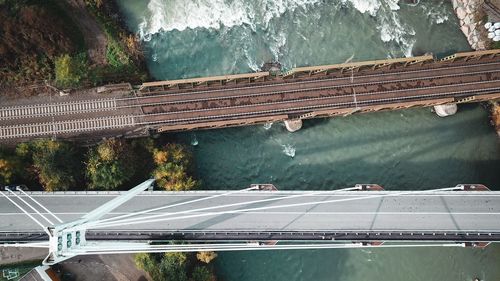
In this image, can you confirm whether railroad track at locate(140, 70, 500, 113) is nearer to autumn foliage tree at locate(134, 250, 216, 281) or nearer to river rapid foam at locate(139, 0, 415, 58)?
river rapid foam at locate(139, 0, 415, 58)

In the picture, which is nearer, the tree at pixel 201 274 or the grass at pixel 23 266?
the grass at pixel 23 266

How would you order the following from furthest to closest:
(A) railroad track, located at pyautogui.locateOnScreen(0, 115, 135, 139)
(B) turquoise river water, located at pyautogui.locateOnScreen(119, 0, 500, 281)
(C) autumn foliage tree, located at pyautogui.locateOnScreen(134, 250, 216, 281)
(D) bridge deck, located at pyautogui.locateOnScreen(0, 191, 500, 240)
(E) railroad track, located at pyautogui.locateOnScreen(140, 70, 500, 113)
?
1. (B) turquoise river water, located at pyautogui.locateOnScreen(119, 0, 500, 281)
2. (E) railroad track, located at pyautogui.locateOnScreen(140, 70, 500, 113)
3. (A) railroad track, located at pyautogui.locateOnScreen(0, 115, 135, 139)
4. (D) bridge deck, located at pyautogui.locateOnScreen(0, 191, 500, 240)
5. (C) autumn foliage tree, located at pyautogui.locateOnScreen(134, 250, 216, 281)

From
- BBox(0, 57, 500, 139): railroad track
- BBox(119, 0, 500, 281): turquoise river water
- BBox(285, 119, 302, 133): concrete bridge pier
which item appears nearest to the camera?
BBox(0, 57, 500, 139): railroad track

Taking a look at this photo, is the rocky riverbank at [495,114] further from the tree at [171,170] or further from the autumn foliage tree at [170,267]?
the autumn foliage tree at [170,267]

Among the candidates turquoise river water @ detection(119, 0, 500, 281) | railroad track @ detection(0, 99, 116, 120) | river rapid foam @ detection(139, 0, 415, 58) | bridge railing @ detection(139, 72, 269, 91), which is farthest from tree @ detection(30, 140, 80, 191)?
river rapid foam @ detection(139, 0, 415, 58)

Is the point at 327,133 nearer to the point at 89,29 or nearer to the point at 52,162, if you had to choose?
the point at 89,29

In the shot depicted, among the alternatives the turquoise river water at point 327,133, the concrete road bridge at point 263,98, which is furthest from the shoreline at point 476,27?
the concrete road bridge at point 263,98

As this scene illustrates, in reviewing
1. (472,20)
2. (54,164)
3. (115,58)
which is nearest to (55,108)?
(54,164)
